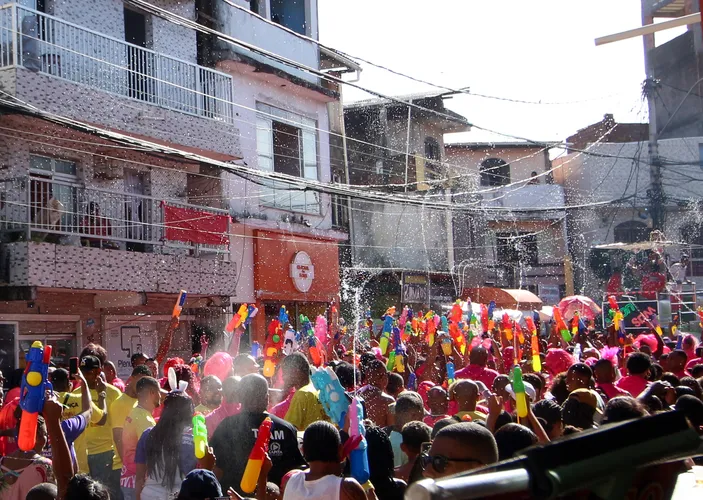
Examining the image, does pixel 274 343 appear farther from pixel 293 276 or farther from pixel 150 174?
pixel 293 276

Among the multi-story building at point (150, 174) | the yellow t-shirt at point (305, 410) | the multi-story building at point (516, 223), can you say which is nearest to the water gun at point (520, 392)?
the yellow t-shirt at point (305, 410)

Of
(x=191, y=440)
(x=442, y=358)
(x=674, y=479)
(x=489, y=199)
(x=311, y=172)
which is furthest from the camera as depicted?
(x=489, y=199)

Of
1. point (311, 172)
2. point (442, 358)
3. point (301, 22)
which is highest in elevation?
point (301, 22)

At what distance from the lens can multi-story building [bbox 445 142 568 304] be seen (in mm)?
31891

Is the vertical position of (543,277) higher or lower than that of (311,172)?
lower

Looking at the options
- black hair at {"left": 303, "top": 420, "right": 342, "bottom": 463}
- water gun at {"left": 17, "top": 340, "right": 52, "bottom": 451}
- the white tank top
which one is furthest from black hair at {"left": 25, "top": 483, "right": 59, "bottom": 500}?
black hair at {"left": 303, "top": 420, "right": 342, "bottom": 463}

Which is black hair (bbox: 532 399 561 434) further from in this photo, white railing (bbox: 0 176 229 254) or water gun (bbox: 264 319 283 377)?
white railing (bbox: 0 176 229 254)

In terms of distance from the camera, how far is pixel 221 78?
18422mm

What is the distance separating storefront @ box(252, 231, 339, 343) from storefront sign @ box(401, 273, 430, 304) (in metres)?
4.60

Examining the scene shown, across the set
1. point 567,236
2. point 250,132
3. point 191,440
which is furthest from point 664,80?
point 191,440

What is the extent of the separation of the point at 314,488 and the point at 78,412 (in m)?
2.96

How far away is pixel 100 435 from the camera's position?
6.84 meters

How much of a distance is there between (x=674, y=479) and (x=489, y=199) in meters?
29.4

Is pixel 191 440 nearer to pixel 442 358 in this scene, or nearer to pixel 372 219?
pixel 442 358
